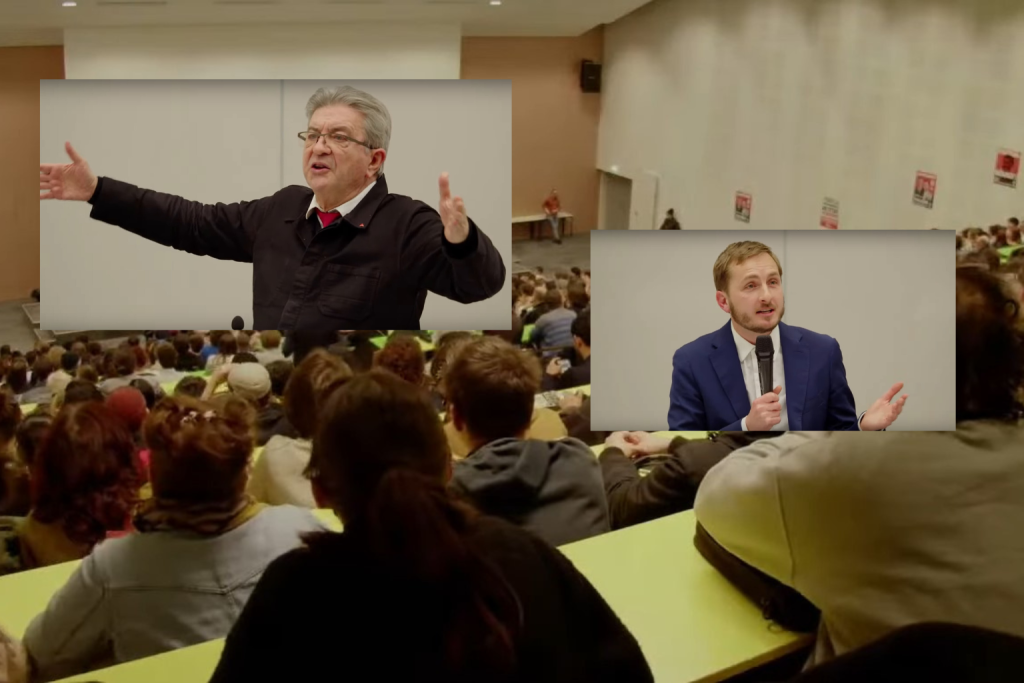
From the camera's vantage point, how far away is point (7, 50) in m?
3.18

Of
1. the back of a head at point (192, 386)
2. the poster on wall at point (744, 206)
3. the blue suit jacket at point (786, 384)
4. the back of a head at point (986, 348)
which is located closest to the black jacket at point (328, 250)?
the back of a head at point (192, 386)

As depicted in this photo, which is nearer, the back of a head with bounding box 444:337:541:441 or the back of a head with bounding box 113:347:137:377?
the back of a head with bounding box 444:337:541:441

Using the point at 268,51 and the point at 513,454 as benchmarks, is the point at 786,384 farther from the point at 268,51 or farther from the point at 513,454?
the point at 268,51

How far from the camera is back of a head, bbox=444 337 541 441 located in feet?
8.23

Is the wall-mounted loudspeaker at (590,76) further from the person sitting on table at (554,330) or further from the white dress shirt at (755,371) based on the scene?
the white dress shirt at (755,371)

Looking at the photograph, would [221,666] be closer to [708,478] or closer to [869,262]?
[708,478]

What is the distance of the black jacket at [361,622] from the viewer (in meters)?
1.57

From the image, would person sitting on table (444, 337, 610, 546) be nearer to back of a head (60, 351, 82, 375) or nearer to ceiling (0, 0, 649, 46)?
back of a head (60, 351, 82, 375)

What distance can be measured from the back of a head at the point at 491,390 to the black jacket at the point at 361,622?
0.85m

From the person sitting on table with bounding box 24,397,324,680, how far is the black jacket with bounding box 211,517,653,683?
0.63 metres

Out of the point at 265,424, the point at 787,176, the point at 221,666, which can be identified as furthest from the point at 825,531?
the point at 787,176

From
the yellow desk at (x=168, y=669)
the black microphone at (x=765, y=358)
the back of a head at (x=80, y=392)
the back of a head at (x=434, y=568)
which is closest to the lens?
the back of a head at (x=434, y=568)

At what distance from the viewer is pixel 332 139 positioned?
249 cm

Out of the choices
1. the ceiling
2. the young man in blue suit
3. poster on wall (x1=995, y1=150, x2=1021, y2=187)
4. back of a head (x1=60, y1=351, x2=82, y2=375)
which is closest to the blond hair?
the young man in blue suit
